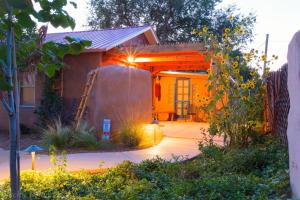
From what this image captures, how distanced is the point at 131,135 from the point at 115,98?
1.80 metres

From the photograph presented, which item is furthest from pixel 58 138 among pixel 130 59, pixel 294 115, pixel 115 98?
pixel 294 115

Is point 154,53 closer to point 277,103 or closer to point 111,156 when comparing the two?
point 111,156

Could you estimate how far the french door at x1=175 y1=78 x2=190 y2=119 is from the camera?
19.7 m

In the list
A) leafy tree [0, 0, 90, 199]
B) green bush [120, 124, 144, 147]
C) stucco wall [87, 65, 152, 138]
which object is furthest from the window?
leafy tree [0, 0, 90, 199]

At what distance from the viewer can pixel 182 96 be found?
19.8m

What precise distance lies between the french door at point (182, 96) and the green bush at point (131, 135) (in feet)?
31.7

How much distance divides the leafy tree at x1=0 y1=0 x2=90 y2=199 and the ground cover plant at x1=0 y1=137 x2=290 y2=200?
2.25m

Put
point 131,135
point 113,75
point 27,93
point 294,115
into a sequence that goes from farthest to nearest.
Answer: point 27,93 < point 113,75 < point 131,135 < point 294,115

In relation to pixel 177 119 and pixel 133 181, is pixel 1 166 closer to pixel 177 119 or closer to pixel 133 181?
pixel 133 181

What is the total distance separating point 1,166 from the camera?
7.15 m

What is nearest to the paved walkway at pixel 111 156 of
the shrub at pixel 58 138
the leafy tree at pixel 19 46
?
the shrub at pixel 58 138

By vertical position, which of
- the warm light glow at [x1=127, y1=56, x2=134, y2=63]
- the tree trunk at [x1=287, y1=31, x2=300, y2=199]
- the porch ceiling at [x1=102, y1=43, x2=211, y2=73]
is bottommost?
the tree trunk at [x1=287, y1=31, x2=300, y2=199]

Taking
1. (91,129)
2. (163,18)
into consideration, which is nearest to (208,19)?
(163,18)

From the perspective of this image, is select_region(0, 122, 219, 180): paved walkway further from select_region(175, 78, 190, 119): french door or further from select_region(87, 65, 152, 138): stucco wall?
select_region(175, 78, 190, 119): french door
